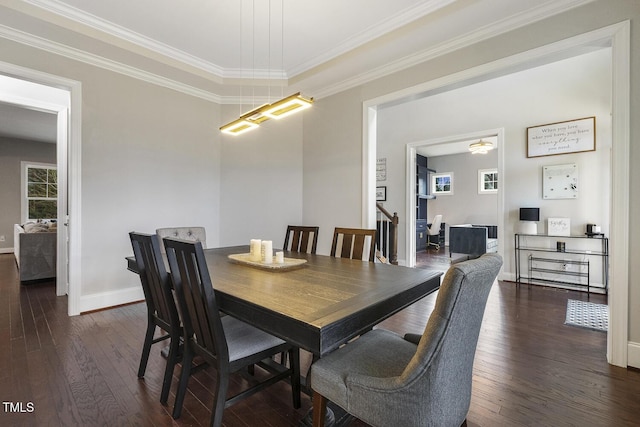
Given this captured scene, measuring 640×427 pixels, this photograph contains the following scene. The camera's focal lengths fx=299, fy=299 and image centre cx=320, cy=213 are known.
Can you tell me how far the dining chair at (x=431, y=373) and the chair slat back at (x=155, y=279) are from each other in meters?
0.94

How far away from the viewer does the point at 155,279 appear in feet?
5.54

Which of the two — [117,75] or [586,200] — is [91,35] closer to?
[117,75]

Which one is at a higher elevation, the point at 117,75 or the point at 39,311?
the point at 117,75

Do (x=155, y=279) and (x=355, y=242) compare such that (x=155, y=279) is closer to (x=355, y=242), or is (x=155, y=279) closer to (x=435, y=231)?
(x=355, y=242)

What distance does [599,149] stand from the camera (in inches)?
156

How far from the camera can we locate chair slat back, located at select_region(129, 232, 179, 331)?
160 cm

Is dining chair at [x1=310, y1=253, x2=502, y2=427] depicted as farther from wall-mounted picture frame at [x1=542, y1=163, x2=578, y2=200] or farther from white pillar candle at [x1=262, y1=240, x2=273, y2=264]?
wall-mounted picture frame at [x1=542, y1=163, x2=578, y2=200]

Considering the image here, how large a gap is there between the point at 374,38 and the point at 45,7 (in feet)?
9.25

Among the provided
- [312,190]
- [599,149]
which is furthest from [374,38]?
[599,149]

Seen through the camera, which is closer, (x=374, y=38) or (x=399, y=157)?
(x=374, y=38)

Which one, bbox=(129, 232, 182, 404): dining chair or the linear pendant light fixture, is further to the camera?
the linear pendant light fixture

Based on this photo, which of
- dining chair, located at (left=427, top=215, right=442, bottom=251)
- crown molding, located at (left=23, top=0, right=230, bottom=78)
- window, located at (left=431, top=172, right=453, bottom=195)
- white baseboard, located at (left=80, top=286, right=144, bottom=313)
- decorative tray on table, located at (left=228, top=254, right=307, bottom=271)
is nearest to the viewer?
decorative tray on table, located at (left=228, top=254, right=307, bottom=271)

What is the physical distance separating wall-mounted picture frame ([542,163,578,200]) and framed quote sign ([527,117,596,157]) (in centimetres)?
22

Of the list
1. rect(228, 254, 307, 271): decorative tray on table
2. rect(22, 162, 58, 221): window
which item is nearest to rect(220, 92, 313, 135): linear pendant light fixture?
rect(228, 254, 307, 271): decorative tray on table
